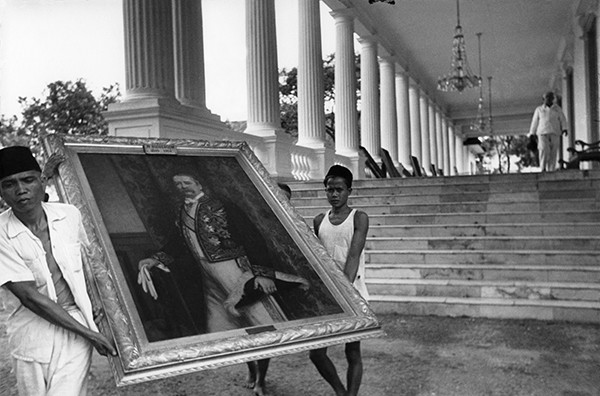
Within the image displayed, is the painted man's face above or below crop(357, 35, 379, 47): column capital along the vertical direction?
below

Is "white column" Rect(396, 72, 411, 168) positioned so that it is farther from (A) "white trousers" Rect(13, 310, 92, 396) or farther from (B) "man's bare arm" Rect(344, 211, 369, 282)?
(A) "white trousers" Rect(13, 310, 92, 396)

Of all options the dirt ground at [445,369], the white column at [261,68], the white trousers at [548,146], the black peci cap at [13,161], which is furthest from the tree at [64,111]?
the black peci cap at [13,161]

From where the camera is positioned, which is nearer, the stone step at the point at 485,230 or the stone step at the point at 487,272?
the stone step at the point at 487,272

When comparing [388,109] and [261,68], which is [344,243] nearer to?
[261,68]

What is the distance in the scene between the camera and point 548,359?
462cm

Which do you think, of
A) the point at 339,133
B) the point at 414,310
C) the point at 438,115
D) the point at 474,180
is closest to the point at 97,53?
the point at 438,115

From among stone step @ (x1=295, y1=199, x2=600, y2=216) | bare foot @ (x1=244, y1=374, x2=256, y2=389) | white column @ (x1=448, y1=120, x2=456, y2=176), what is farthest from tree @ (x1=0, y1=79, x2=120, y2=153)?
bare foot @ (x1=244, y1=374, x2=256, y2=389)

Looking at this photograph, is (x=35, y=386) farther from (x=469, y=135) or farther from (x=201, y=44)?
(x=469, y=135)

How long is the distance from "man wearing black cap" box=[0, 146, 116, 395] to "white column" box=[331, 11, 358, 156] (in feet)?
48.3

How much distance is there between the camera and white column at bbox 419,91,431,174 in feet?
90.0

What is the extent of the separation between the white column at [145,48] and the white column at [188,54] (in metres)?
0.97

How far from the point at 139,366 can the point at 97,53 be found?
129ft

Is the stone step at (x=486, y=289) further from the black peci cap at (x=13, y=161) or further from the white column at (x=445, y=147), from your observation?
→ the white column at (x=445, y=147)

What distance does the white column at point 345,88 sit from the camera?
16.7 m
